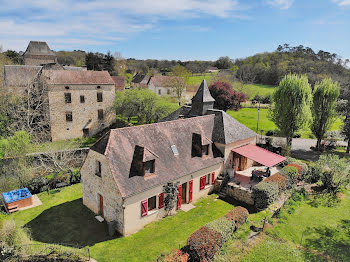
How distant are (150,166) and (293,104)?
2611 cm

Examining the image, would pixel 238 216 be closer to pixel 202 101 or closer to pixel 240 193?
pixel 240 193

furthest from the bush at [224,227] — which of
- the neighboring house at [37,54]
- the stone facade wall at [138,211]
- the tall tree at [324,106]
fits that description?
the neighboring house at [37,54]

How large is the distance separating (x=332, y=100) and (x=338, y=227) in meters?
23.7

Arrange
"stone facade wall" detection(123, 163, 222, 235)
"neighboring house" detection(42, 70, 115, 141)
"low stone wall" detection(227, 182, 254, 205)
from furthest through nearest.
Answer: "neighboring house" detection(42, 70, 115, 141)
"low stone wall" detection(227, 182, 254, 205)
"stone facade wall" detection(123, 163, 222, 235)

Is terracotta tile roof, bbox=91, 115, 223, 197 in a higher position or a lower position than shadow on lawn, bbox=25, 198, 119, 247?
higher

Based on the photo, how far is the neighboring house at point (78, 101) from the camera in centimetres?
4334

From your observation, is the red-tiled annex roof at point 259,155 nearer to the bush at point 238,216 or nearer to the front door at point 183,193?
the bush at point 238,216

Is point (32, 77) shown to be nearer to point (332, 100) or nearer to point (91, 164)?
point (91, 164)

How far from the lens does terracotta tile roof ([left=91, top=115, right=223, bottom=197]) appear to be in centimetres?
1850

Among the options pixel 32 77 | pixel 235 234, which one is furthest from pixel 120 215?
pixel 32 77

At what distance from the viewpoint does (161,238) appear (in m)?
17.9

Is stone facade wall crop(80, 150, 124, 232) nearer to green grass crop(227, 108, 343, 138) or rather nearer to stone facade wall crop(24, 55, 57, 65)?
green grass crop(227, 108, 343, 138)

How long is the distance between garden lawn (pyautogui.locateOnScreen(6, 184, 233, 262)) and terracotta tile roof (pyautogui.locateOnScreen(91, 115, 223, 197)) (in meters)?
3.61

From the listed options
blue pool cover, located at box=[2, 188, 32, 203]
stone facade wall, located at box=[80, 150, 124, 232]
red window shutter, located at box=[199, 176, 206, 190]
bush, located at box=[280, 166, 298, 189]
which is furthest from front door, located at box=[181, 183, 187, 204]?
blue pool cover, located at box=[2, 188, 32, 203]
